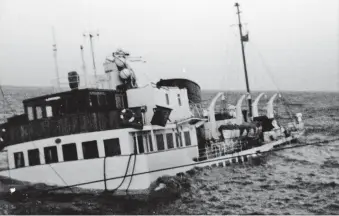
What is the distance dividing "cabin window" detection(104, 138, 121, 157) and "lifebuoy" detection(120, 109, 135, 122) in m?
1.01

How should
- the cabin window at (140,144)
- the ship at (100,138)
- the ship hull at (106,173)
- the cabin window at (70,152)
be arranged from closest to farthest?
the ship hull at (106,173) → the ship at (100,138) → the cabin window at (70,152) → the cabin window at (140,144)

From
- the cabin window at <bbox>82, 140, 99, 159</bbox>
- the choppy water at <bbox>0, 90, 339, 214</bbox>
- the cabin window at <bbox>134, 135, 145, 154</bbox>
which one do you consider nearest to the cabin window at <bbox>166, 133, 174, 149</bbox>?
the choppy water at <bbox>0, 90, 339, 214</bbox>

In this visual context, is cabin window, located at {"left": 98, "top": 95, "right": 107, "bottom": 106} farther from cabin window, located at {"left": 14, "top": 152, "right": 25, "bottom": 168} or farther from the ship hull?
cabin window, located at {"left": 14, "top": 152, "right": 25, "bottom": 168}

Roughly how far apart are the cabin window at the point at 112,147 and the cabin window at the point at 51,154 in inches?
93.6

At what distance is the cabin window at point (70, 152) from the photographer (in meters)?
16.9

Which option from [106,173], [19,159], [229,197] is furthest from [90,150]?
[229,197]

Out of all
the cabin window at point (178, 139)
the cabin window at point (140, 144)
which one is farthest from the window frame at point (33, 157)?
the cabin window at point (178, 139)

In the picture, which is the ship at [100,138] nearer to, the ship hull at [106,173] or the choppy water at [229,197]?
the ship hull at [106,173]

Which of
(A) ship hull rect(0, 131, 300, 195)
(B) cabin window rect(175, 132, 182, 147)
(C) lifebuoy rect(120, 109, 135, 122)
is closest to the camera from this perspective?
(A) ship hull rect(0, 131, 300, 195)

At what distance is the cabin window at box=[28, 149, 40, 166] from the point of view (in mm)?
17641

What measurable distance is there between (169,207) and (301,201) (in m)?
5.12

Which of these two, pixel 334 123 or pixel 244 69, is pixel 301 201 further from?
pixel 334 123

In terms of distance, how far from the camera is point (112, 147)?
1656 centimetres

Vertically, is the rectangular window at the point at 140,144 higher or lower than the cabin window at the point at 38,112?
lower
